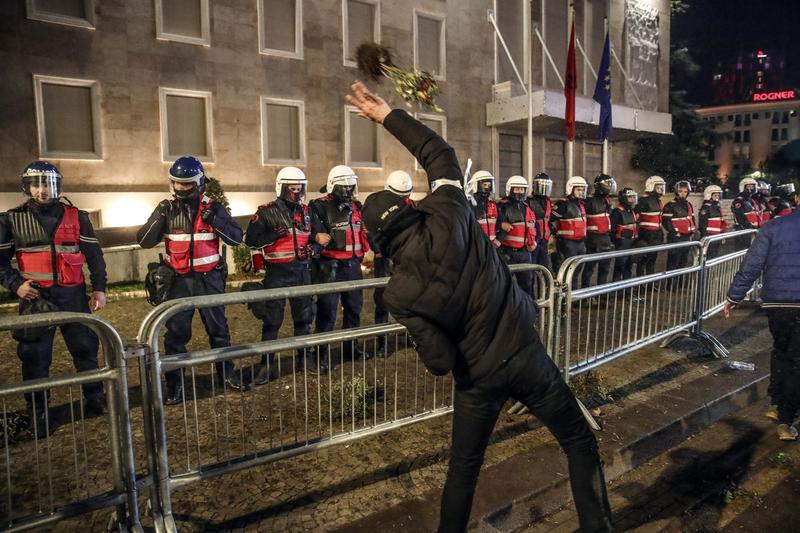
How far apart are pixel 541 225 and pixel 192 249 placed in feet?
21.0

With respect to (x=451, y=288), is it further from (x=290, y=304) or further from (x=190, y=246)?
(x=190, y=246)

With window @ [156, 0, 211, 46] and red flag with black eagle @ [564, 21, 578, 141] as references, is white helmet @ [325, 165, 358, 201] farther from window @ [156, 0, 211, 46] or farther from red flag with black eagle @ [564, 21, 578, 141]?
red flag with black eagle @ [564, 21, 578, 141]

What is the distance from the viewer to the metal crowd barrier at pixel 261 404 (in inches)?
110

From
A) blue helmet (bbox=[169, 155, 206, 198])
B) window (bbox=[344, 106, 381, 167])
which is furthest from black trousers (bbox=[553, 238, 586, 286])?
window (bbox=[344, 106, 381, 167])

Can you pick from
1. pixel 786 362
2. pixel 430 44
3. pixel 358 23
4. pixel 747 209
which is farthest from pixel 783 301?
pixel 430 44

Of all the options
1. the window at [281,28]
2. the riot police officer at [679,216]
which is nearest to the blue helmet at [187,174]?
the riot police officer at [679,216]

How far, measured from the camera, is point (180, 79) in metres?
13.9

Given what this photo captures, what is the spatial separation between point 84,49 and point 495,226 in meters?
10.4

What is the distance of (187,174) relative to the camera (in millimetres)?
4965

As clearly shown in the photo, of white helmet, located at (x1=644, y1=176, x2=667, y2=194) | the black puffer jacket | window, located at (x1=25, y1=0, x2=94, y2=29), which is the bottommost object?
the black puffer jacket

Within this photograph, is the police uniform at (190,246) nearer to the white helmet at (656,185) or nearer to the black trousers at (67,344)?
the black trousers at (67,344)

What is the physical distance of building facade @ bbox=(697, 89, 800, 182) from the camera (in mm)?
87438

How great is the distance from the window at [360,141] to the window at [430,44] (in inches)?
108

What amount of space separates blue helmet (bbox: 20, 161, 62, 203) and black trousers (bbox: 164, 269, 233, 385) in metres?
1.21
